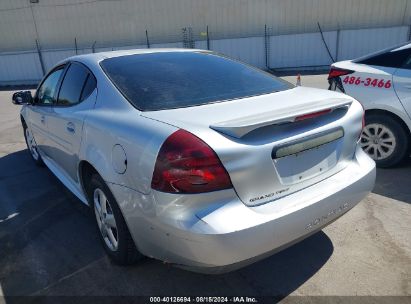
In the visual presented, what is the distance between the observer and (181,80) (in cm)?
278

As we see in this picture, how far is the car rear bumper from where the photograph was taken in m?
1.89

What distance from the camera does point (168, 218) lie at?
1.99 m

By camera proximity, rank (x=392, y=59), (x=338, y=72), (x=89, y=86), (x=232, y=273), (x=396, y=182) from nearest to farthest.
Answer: (x=232, y=273), (x=89, y=86), (x=396, y=182), (x=392, y=59), (x=338, y=72)

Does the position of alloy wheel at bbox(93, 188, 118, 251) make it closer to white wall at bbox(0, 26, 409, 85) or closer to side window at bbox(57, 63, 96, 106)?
side window at bbox(57, 63, 96, 106)

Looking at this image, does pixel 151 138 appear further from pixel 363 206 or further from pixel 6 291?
pixel 363 206

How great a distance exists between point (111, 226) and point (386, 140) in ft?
11.2

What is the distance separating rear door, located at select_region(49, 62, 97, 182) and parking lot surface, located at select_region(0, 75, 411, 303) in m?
0.60

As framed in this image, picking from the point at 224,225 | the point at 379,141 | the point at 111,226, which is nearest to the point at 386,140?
the point at 379,141

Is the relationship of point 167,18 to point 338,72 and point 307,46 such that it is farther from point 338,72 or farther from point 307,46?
point 338,72

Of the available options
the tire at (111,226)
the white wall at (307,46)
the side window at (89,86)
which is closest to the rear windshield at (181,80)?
the side window at (89,86)

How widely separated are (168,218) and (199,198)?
0.22 metres

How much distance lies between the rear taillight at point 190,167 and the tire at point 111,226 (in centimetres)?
70

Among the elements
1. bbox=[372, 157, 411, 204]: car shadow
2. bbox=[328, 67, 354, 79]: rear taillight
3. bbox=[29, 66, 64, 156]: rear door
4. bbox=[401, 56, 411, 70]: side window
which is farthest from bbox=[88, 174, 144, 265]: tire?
bbox=[401, 56, 411, 70]: side window

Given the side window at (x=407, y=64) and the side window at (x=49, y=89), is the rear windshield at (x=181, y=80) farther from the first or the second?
the side window at (x=407, y=64)
